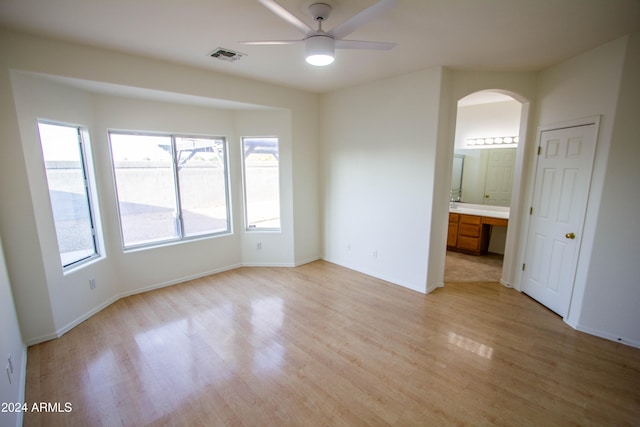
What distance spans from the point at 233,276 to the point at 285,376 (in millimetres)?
2315

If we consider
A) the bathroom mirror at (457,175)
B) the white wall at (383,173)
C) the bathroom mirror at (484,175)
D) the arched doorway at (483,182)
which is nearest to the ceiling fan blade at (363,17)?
the white wall at (383,173)

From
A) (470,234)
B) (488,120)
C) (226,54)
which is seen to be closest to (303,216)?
(226,54)

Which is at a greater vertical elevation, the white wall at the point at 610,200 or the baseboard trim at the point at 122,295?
the white wall at the point at 610,200

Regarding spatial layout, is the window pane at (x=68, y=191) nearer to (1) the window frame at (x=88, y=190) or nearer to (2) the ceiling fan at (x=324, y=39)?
(1) the window frame at (x=88, y=190)

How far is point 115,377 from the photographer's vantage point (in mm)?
2242

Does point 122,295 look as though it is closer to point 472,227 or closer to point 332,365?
point 332,365

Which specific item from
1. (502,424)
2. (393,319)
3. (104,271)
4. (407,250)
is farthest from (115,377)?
(407,250)

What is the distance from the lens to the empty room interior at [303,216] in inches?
79.7

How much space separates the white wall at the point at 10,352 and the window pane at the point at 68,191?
63 cm

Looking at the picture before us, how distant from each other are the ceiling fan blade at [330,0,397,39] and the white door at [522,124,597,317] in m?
2.70

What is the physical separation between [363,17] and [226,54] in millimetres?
1763

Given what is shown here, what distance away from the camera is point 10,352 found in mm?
2027

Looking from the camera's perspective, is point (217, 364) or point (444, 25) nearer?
point (444, 25)

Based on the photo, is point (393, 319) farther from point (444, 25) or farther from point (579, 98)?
point (579, 98)
